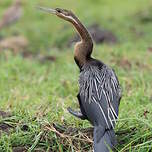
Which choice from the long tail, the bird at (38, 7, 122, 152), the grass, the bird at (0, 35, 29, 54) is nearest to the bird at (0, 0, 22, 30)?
the grass

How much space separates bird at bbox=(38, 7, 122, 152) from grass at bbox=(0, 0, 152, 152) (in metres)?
0.15

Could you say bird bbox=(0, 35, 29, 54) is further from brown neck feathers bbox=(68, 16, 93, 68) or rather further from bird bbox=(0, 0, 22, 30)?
brown neck feathers bbox=(68, 16, 93, 68)

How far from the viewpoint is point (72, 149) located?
429 cm

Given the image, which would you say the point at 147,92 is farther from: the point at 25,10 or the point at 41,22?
the point at 25,10

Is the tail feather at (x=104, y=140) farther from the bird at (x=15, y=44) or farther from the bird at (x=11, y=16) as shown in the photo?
the bird at (x=11, y=16)

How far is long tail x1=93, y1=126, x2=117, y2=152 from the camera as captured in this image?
13.2 feet

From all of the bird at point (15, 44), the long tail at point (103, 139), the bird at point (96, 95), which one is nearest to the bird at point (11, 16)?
the bird at point (15, 44)

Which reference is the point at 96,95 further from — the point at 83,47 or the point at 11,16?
the point at 11,16

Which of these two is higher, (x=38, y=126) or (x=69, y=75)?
(x=38, y=126)

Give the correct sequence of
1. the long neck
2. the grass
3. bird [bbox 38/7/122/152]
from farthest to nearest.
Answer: the long neck < the grass < bird [bbox 38/7/122/152]

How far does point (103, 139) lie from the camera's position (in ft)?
13.4

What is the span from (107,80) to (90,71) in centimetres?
19

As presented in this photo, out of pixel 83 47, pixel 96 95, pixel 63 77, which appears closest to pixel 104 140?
pixel 96 95

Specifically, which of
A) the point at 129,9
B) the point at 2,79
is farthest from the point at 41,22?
the point at 2,79
